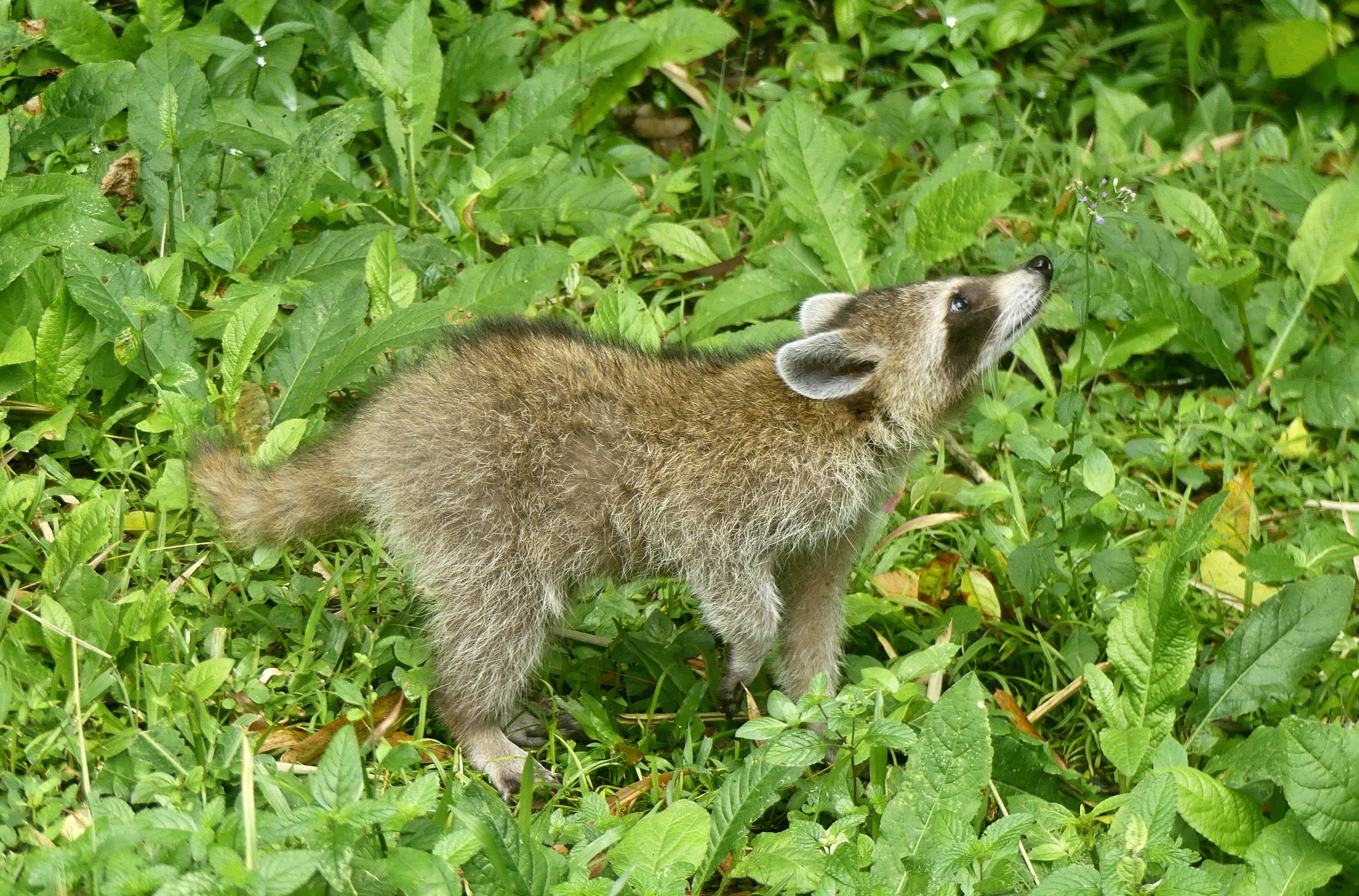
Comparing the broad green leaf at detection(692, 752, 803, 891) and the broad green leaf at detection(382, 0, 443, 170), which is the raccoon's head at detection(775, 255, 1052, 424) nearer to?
the broad green leaf at detection(692, 752, 803, 891)

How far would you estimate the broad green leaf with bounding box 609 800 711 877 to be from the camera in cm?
342

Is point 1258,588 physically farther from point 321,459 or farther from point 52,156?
point 52,156

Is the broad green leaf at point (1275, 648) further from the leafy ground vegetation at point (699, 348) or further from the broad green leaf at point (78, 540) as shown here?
the broad green leaf at point (78, 540)

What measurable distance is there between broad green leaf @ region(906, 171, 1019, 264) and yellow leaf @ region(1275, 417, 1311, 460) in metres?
1.75

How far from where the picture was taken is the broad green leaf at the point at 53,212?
17.1ft

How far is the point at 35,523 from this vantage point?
15.7 ft

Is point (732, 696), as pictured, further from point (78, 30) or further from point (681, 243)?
point (78, 30)

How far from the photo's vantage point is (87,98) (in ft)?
19.6

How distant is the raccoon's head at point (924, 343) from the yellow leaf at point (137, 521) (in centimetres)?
253

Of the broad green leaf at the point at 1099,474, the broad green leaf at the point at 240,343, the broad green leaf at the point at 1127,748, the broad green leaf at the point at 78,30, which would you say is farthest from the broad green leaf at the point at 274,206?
the broad green leaf at the point at 1127,748

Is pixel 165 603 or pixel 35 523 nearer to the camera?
pixel 165 603

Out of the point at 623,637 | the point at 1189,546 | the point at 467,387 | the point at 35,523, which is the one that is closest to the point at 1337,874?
the point at 1189,546

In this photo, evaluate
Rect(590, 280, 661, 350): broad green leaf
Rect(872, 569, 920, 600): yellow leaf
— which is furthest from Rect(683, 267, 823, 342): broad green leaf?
Rect(872, 569, 920, 600): yellow leaf

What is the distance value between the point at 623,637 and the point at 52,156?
3.52 m
